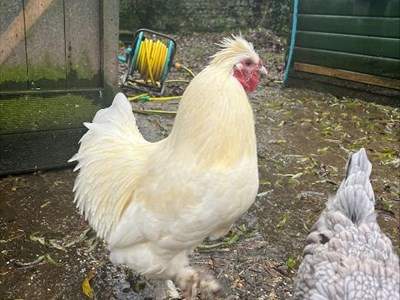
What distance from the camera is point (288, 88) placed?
9.60m

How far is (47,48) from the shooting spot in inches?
176

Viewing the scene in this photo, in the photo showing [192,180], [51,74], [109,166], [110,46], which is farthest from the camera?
[110,46]

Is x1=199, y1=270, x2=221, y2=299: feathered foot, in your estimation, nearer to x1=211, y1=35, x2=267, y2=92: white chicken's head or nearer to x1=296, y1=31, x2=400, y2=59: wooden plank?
x1=211, y1=35, x2=267, y2=92: white chicken's head

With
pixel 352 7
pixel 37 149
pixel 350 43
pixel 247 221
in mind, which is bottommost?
pixel 247 221

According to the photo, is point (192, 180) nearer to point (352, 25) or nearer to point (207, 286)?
point (207, 286)

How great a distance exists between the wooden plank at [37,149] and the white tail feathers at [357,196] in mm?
3152

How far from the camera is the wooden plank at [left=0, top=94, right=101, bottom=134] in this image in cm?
446

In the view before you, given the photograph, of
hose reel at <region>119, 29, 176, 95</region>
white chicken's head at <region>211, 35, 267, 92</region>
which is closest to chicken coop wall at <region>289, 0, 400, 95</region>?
hose reel at <region>119, 29, 176, 95</region>

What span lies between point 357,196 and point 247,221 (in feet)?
5.32

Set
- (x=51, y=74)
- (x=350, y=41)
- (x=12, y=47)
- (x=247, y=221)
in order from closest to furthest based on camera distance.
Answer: (x=247, y=221)
(x=12, y=47)
(x=51, y=74)
(x=350, y=41)

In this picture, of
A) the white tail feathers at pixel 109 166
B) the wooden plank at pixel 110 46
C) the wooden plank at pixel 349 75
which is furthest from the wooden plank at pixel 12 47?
the wooden plank at pixel 349 75

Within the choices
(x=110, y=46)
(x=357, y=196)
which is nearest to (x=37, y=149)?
(x=110, y=46)

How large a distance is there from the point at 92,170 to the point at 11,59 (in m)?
2.03

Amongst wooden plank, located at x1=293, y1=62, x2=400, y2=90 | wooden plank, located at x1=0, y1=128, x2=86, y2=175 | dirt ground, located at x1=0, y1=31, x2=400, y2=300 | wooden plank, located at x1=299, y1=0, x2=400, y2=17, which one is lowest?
dirt ground, located at x1=0, y1=31, x2=400, y2=300
